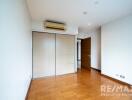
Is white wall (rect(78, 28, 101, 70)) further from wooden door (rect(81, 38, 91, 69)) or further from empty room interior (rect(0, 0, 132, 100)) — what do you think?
wooden door (rect(81, 38, 91, 69))

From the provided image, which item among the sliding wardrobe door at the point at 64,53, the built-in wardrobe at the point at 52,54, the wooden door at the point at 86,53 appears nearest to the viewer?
the built-in wardrobe at the point at 52,54

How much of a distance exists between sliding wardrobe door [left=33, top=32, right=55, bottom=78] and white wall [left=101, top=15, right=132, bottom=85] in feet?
8.38

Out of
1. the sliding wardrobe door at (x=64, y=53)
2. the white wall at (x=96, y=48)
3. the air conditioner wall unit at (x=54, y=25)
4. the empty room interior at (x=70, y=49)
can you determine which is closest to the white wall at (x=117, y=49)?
the empty room interior at (x=70, y=49)

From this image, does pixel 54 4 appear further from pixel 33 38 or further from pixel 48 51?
pixel 48 51

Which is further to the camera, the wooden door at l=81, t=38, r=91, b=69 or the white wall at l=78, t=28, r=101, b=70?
the wooden door at l=81, t=38, r=91, b=69

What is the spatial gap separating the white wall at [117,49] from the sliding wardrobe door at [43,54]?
255cm

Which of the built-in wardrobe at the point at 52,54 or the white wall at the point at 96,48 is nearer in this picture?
the built-in wardrobe at the point at 52,54

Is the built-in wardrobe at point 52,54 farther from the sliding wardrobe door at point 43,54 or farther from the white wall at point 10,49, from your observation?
the white wall at point 10,49

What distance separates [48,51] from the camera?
12.9 ft

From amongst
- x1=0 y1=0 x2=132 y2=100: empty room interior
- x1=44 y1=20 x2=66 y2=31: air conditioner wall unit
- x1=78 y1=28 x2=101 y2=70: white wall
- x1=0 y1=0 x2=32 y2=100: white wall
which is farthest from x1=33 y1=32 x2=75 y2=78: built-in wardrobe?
x1=0 y1=0 x2=32 y2=100: white wall

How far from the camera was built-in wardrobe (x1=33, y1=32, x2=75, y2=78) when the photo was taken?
3732mm

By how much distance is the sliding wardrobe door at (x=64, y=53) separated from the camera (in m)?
4.15

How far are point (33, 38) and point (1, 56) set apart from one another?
2.99 meters

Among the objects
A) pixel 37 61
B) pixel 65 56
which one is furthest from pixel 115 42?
pixel 37 61
